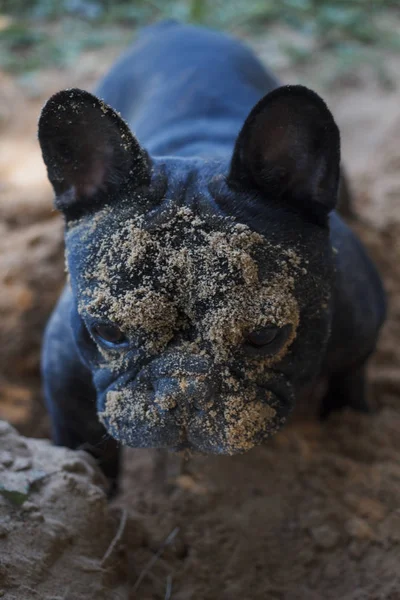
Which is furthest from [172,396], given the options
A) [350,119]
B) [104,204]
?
[350,119]

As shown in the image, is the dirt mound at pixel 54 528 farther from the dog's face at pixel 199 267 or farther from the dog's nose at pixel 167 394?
the dog's nose at pixel 167 394

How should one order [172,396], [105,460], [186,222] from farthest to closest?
[105,460] → [186,222] → [172,396]

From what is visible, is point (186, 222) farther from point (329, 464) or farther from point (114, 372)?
point (329, 464)

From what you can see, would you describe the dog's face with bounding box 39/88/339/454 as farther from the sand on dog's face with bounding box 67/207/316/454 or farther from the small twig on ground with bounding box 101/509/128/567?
the small twig on ground with bounding box 101/509/128/567

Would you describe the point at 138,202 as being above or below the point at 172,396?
above

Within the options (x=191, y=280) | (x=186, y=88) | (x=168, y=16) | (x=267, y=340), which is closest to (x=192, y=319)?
(x=191, y=280)

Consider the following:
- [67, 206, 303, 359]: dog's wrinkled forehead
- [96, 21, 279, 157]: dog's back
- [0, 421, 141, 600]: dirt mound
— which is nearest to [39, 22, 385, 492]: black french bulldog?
[67, 206, 303, 359]: dog's wrinkled forehead

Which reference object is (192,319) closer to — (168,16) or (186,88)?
(186,88)
